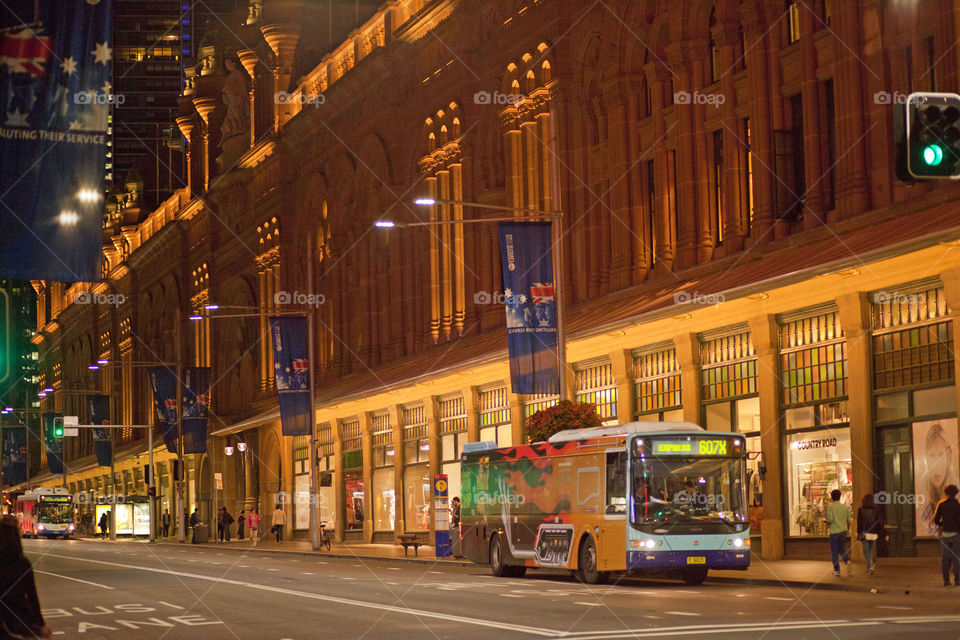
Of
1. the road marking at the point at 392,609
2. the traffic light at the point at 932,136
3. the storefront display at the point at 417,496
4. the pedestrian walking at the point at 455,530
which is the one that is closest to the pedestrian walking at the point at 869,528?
the road marking at the point at 392,609

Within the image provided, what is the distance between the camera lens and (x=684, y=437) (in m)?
28.1

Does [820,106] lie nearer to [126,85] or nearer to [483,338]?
[483,338]

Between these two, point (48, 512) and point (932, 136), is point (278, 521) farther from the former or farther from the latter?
point (932, 136)

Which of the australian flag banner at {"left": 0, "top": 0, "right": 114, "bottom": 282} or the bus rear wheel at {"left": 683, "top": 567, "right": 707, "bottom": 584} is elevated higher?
the australian flag banner at {"left": 0, "top": 0, "right": 114, "bottom": 282}

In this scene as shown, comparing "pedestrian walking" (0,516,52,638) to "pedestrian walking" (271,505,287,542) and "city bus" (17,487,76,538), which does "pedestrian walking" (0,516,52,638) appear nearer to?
"pedestrian walking" (271,505,287,542)

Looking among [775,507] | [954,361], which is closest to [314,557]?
[775,507]

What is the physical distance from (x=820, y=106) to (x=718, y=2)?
4934 mm

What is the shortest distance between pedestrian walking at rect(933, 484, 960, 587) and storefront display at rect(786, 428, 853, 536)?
6.60 metres

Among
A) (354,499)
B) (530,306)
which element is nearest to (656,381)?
(530,306)

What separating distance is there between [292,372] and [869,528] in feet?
93.0

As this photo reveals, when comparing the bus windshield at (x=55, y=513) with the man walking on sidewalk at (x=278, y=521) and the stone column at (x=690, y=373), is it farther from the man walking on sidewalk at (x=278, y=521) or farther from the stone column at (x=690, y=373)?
the stone column at (x=690, y=373)

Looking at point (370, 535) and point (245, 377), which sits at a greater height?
point (245, 377)

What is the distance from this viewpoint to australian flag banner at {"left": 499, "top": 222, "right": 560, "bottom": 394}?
34.1 m

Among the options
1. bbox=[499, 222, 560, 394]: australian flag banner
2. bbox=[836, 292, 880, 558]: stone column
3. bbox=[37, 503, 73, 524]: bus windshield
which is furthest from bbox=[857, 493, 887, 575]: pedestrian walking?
bbox=[37, 503, 73, 524]: bus windshield
